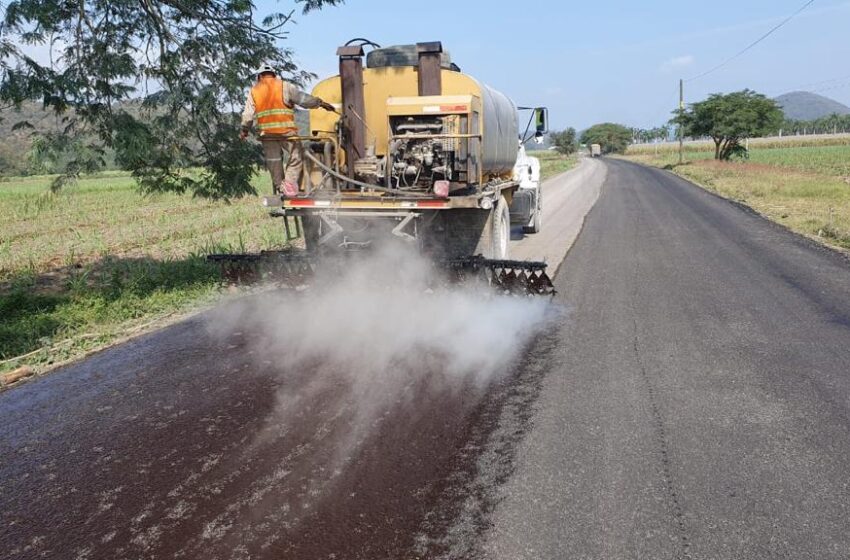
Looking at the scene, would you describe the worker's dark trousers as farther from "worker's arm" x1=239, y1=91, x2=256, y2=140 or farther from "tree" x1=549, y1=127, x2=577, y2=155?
"tree" x1=549, y1=127, x2=577, y2=155

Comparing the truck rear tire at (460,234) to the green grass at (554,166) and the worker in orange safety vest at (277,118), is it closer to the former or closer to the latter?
the worker in orange safety vest at (277,118)

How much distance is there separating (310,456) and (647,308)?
15.9ft

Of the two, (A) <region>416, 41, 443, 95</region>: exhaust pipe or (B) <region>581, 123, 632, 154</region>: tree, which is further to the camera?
(B) <region>581, 123, 632, 154</region>: tree

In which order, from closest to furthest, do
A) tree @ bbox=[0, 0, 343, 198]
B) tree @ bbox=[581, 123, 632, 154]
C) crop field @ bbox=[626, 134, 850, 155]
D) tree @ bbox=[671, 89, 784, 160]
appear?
tree @ bbox=[0, 0, 343, 198] → tree @ bbox=[671, 89, 784, 160] → crop field @ bbox=[626, 134, 850, 155] → tree @ bbox=[581, 123, 632, 154]

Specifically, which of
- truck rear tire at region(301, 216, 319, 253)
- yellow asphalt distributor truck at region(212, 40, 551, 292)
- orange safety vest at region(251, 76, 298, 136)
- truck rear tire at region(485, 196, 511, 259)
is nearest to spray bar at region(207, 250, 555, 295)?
yellow asphalt distributor truck at region(212, 40, 551, 292)

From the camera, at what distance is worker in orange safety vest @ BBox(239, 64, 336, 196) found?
727 cm

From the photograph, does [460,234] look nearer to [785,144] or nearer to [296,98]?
[296,98]

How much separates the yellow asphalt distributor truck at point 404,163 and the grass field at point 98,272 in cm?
221

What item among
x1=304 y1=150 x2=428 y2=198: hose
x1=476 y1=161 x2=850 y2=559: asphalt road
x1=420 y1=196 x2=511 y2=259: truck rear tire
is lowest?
x1=476 y1=161 x2=850 y2=559: asphalt road

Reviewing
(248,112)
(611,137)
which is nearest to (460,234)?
(248,112)

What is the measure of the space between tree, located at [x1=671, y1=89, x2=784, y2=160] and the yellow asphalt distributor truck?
1879 inches

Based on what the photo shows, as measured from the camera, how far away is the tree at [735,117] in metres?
49.3

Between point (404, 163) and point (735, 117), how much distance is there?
4938cm

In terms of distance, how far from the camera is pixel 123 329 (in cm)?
730
